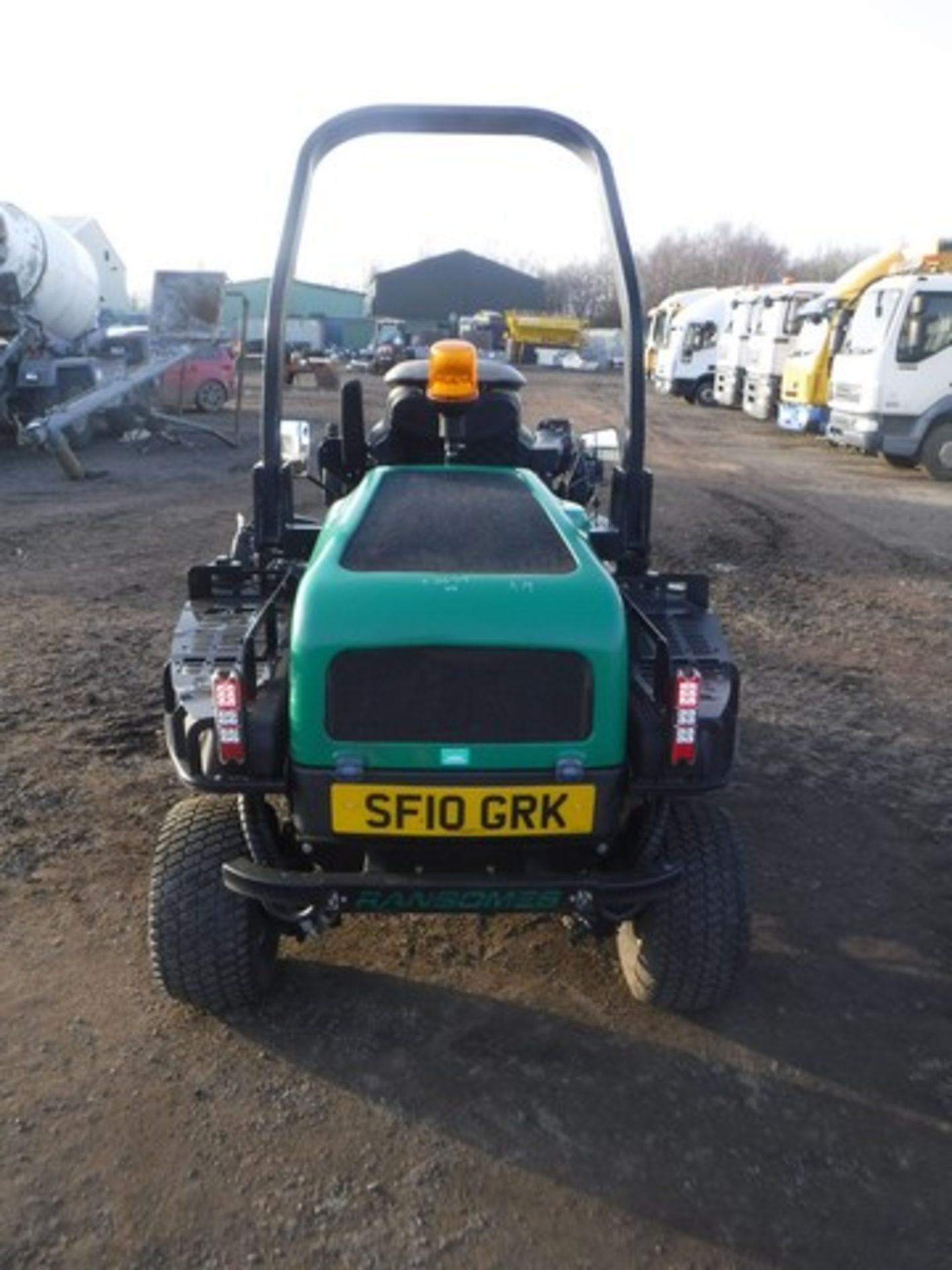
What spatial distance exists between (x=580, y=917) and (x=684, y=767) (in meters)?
0.53

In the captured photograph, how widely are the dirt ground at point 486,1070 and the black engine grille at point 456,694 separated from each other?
98 cm

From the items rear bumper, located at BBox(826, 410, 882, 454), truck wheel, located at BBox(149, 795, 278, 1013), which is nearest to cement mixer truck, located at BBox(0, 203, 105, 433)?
rear bumper, located at BBox(826, 410, 882, 454)

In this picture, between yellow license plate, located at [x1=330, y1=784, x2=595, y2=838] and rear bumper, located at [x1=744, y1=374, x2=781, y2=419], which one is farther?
rear bumper, located at [x1=744, y1=374, x2=781, y2=419]

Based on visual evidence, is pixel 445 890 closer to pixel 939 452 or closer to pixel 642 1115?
pixel 642 1115

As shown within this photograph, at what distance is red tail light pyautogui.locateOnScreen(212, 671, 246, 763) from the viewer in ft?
9.60

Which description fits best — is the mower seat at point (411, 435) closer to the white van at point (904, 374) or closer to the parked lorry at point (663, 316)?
the white van at point (904, 374)

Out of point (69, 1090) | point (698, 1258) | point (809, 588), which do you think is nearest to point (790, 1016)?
point (698, 1258)

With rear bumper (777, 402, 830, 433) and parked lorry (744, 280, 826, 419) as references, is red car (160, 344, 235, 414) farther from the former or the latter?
parked lorry (744, 280, 826, 419)

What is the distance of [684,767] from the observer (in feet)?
10.1

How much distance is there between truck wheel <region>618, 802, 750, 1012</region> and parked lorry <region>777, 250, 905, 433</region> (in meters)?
15.7

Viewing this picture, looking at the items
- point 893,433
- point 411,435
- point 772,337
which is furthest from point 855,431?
point 411,435

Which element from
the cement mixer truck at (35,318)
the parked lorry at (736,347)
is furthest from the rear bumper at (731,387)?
the cement mixer truck at (35,318)

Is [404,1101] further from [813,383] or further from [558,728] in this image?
[813,383]

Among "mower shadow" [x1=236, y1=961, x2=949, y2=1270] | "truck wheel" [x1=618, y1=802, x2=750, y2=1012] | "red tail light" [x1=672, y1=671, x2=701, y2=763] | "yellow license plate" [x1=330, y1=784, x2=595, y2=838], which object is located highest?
"red tail light" [x1=672, y1=671, x2=701, y2=763]
